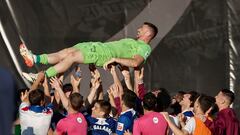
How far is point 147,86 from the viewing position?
685 centimetres

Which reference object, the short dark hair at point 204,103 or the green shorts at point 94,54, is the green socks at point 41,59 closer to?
the green shorts at point 94,54

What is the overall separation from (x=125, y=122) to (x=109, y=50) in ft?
3.70

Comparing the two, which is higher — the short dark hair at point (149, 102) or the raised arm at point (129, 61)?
the raised arm at point (129, 61)

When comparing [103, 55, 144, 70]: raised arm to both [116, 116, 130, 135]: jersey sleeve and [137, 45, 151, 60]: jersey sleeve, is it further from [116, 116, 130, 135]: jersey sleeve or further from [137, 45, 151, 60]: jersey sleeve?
[116, 116, 130, 135]: jersey sleeve

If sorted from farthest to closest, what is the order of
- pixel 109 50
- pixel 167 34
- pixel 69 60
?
pixel 167 34
pixel 109 50
pixel 69 60

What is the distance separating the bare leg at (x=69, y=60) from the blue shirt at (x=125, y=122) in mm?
940

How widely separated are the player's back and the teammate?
3.27 ft

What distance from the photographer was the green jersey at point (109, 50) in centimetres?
516

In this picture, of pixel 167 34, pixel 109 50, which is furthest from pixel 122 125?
pixel 167 34

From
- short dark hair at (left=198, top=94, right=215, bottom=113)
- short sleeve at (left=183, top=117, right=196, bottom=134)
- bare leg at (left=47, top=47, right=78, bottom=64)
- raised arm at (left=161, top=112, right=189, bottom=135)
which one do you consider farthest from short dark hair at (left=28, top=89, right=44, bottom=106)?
short dark hair at (left=198, top=94, right=215, bottom=113)

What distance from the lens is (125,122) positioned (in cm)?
430

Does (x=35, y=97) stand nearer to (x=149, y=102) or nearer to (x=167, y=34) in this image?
(x=149, y=102)

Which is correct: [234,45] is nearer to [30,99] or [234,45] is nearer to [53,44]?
[53,44]

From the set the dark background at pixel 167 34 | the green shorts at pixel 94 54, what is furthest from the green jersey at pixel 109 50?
the dark background at pixel 167 34
